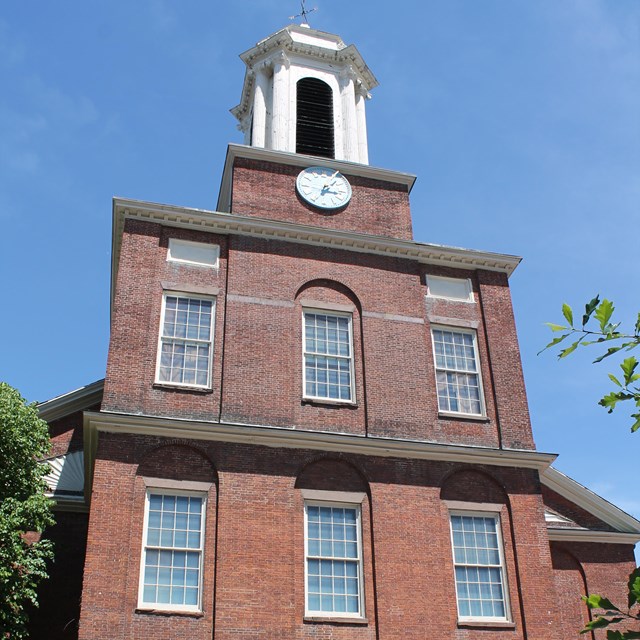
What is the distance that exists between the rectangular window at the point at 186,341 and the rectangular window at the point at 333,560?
4.26 metres

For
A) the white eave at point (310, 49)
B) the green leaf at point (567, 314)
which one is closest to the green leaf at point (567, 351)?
the green leaf at point (567, 314)

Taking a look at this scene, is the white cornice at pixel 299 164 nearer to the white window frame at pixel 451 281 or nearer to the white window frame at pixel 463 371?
the white window frame at pixel 451 281

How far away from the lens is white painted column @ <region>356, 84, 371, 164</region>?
27.2 meters

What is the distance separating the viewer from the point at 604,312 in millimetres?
5996

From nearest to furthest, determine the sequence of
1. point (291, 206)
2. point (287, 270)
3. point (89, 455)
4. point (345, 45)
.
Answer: point (89, 455) < point (287, 270) < point (291, 206) < point (345, 45)

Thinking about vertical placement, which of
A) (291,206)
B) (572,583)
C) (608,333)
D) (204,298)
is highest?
(291,206)

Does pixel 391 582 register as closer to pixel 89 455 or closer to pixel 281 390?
pixel 281 390

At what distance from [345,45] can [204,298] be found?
1263 cm

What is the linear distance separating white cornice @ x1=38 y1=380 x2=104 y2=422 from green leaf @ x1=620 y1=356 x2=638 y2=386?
20.7 m

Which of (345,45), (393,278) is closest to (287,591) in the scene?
(393,278)

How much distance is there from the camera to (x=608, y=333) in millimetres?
6070

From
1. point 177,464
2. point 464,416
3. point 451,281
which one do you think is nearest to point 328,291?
point 451,281

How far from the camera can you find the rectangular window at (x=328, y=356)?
842 inches

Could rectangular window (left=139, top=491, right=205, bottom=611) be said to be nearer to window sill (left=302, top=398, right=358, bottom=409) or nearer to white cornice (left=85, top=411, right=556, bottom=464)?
white cornice (left=85, top=411, right=556, bottom=464)
